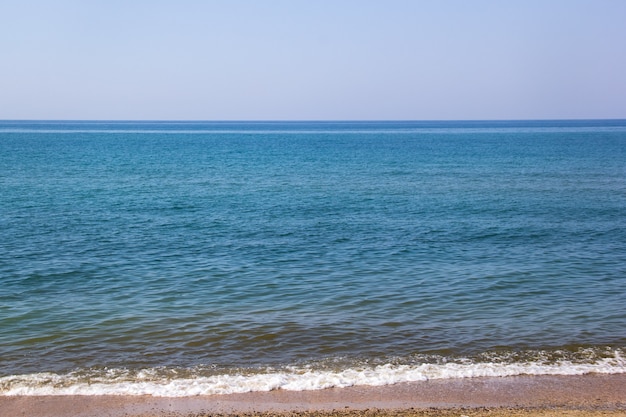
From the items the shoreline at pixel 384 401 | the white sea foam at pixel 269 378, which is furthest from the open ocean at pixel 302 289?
the shoreline at pixel 384 401

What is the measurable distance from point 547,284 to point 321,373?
11513 mm

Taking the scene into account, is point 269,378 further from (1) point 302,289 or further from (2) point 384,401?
(1) point 302,289

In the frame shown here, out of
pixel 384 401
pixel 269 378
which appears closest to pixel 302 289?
pixel 269 378

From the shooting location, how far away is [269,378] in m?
15.3

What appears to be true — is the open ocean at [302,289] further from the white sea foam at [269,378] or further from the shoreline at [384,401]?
the shoreline at [384,401]

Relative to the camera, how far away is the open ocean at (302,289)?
Answer: 53.2ft

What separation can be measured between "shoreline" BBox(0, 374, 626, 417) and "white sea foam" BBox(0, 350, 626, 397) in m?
0.29

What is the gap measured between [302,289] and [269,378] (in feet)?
26.2

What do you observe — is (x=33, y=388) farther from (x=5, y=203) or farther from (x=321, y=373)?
(x=5, y=203)

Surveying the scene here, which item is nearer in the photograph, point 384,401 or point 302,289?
point 384,401

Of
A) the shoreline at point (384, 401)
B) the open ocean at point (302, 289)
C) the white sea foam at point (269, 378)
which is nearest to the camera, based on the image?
the shoreline at point (384, 401)

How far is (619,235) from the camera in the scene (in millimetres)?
32469

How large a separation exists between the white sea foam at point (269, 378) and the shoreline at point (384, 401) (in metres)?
0.29

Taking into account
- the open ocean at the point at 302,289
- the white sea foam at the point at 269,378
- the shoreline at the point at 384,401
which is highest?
the shoreline at the point at 384,401
